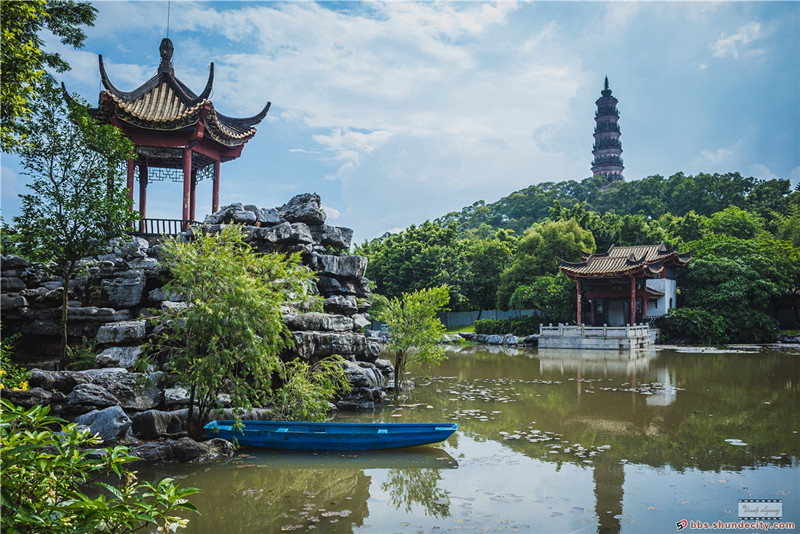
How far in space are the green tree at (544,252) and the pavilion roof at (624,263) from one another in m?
2.67

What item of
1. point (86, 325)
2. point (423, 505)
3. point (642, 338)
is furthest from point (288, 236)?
point (642, 338)

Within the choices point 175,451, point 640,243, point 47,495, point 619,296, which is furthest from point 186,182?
point 640,243

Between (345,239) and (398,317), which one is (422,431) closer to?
(398,317)

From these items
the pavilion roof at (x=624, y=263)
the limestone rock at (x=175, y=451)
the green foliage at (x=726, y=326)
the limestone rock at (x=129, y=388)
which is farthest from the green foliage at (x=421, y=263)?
the limestone rock at (x=175, y=451)

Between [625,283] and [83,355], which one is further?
[625,283]

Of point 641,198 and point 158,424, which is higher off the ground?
point 641,198

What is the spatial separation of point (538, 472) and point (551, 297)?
858 inches

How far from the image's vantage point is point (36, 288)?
1101 centimetres

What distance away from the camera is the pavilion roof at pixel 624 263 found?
23875mm

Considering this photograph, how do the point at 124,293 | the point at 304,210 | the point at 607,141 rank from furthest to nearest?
the point at 607,141 < the point at 304,210 < the point at 124,293

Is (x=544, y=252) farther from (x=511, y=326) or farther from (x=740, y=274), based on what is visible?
(x=740, y=274)

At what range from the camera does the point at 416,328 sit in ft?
36.8

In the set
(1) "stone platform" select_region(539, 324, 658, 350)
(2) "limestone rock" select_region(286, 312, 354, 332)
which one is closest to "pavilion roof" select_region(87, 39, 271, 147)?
(2) "limestone rock" select_region(286, 312, 354, 332)

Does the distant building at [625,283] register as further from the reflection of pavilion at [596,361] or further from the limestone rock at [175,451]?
the limestone rock at [175,451]
